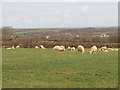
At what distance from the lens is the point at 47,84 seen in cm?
1240

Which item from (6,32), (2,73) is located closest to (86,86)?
(2,73)

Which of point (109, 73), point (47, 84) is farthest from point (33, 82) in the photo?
point (109, 73)

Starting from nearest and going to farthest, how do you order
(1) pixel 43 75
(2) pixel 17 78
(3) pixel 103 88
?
(3) pixel 103 88 < (2) pixel 17 78 < (1) pixel 43 75

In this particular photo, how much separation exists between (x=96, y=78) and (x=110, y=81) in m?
0.91

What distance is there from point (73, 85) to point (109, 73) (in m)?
4.40

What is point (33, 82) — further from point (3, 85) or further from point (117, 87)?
point (117, 87)

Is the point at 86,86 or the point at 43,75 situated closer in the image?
the point at 86,86

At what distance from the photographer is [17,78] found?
46.1 ft

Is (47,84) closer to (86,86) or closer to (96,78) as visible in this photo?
(86,86)

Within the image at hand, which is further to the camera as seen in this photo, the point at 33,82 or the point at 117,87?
the point at 33,82

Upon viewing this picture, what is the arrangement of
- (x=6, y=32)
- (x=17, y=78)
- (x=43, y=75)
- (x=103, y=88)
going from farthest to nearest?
(x=6, y=32) → (x=43, y=75) → (x=17, y=78) → (x=103, y=88)

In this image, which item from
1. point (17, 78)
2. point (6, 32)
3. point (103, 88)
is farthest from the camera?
point (6, 32)

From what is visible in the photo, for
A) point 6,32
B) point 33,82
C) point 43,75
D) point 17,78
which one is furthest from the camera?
point 6,32

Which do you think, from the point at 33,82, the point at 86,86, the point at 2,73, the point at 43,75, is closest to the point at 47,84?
the point at 33,82
